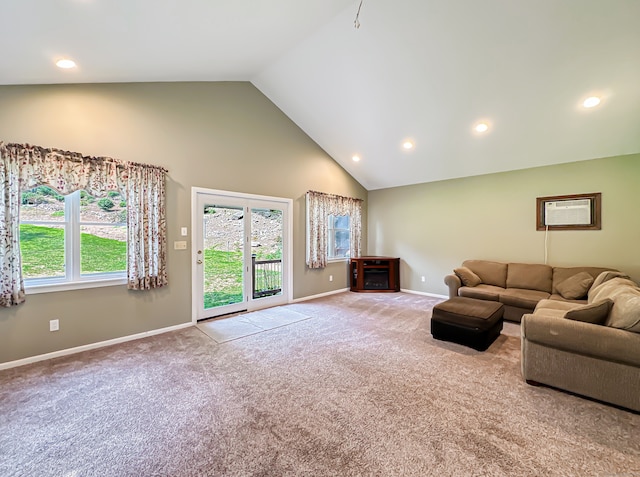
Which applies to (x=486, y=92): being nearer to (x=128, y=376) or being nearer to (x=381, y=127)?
(x=381, y=127)

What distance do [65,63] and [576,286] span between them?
22.0ft

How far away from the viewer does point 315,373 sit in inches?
103

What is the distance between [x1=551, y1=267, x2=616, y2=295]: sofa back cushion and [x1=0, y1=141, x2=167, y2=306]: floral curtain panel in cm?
578

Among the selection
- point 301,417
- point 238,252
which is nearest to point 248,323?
point 238,252

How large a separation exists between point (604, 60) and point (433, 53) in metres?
1.77

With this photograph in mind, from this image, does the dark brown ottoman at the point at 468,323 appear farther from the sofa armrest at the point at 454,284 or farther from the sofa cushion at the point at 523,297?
the sofa armrest at the point at 454,284

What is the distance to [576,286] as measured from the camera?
389cm

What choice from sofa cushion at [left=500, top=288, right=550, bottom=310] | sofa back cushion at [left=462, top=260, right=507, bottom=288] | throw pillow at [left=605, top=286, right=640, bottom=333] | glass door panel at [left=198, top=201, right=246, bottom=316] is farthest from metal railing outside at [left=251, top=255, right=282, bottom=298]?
throw pillow at [left=605, top=286, right=640, bottom=333]

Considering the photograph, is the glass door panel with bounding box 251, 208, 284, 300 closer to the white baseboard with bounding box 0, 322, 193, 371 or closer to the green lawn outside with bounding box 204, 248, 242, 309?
the green lawn outside with bounding box 204, 248, 242, 309

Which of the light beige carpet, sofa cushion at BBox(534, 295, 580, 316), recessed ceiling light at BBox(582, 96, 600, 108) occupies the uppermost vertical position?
recessed ceiling light at BBox(582, 96, 600, 108)

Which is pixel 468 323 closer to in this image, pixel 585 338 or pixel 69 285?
pixel 585 338

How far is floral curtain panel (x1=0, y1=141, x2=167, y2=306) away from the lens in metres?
2.68

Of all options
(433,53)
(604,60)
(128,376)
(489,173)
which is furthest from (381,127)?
(128,376)

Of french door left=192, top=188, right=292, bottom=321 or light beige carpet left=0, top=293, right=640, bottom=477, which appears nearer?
light beige carpet left=0, top=293, right=640, bottom=477
